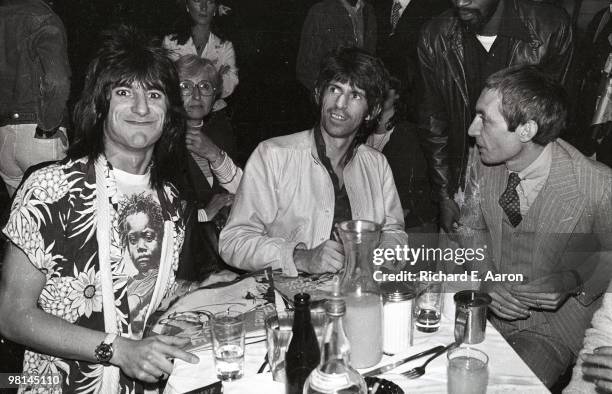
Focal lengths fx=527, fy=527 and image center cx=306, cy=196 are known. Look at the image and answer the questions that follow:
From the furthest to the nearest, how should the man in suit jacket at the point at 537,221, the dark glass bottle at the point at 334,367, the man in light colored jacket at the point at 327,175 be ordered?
the man in light colored jacket at the point at 327,175, the man in suit jacket at the point at 537,221, the dark glass bottle at the point at 334,367

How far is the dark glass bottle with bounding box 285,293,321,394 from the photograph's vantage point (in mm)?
979

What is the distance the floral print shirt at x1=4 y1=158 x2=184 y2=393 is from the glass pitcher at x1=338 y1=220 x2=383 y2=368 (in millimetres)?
734

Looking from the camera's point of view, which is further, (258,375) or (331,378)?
(258,375)

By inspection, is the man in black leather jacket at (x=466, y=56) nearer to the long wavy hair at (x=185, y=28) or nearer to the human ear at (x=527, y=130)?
the human ear at (x=527, y=130)

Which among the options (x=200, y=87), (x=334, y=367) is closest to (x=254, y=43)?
(x=200, y=87)

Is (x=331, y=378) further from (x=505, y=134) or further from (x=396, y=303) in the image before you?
(x=505, y=134)

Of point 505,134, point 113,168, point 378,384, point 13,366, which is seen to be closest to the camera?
point 378,384

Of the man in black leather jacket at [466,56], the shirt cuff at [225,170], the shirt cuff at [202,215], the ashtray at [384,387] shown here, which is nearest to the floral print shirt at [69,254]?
the ashtray at [384,387]

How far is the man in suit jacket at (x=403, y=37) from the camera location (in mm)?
2938

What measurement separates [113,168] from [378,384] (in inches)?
39.1

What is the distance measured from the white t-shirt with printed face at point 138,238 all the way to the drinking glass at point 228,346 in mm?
504

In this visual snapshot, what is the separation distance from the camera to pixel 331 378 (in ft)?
2.76

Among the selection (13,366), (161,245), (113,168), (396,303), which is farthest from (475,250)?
(13,366)

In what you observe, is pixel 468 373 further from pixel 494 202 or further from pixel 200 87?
pixel 200 87
